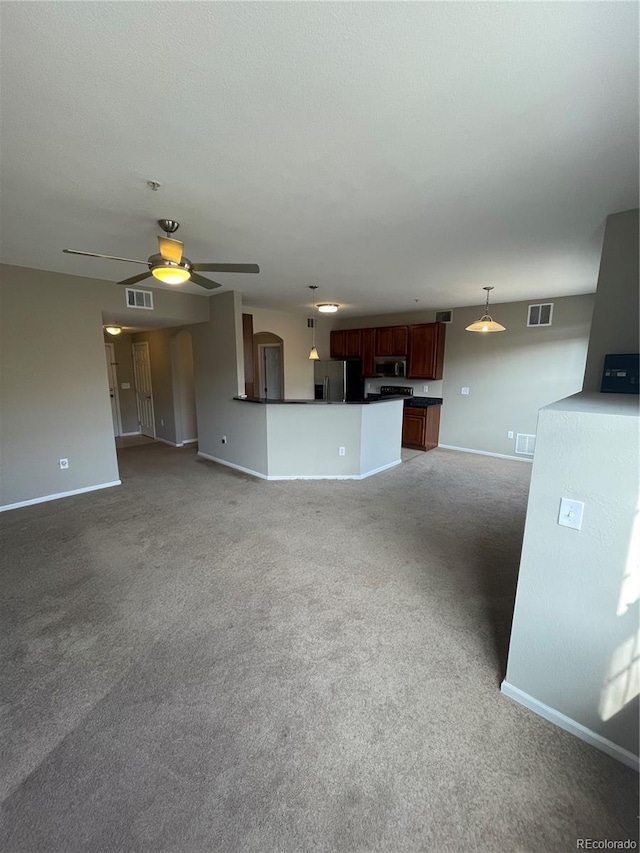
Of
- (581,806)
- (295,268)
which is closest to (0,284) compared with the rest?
(295,268)

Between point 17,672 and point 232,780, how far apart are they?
52.9 inches

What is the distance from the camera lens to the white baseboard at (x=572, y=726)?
4.64 feet

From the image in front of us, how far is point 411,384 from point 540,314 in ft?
7.91

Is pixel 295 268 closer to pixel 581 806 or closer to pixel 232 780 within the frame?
pixel 232 780

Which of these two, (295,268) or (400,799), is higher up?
(295,268)

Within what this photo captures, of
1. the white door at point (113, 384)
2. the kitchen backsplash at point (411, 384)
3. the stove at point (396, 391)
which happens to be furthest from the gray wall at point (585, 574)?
the white door at point (113, 384)

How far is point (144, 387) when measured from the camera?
7.24 meters

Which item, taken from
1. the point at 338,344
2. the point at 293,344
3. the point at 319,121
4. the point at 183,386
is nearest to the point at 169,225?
the point at 319,121

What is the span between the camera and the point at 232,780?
4.43 ft

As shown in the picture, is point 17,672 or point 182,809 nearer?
point 182,809

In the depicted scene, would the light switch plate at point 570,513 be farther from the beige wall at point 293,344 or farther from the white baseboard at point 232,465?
the beige wall at point 293,344

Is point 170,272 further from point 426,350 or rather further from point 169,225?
point 426,350

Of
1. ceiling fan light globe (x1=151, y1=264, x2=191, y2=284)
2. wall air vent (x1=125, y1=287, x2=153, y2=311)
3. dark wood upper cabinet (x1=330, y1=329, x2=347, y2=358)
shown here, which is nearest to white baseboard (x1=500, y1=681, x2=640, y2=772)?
ceiling fan light globe (x1=151, y1=264, x2=191, y2=284)

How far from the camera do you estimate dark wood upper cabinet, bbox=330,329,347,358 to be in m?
7.45
